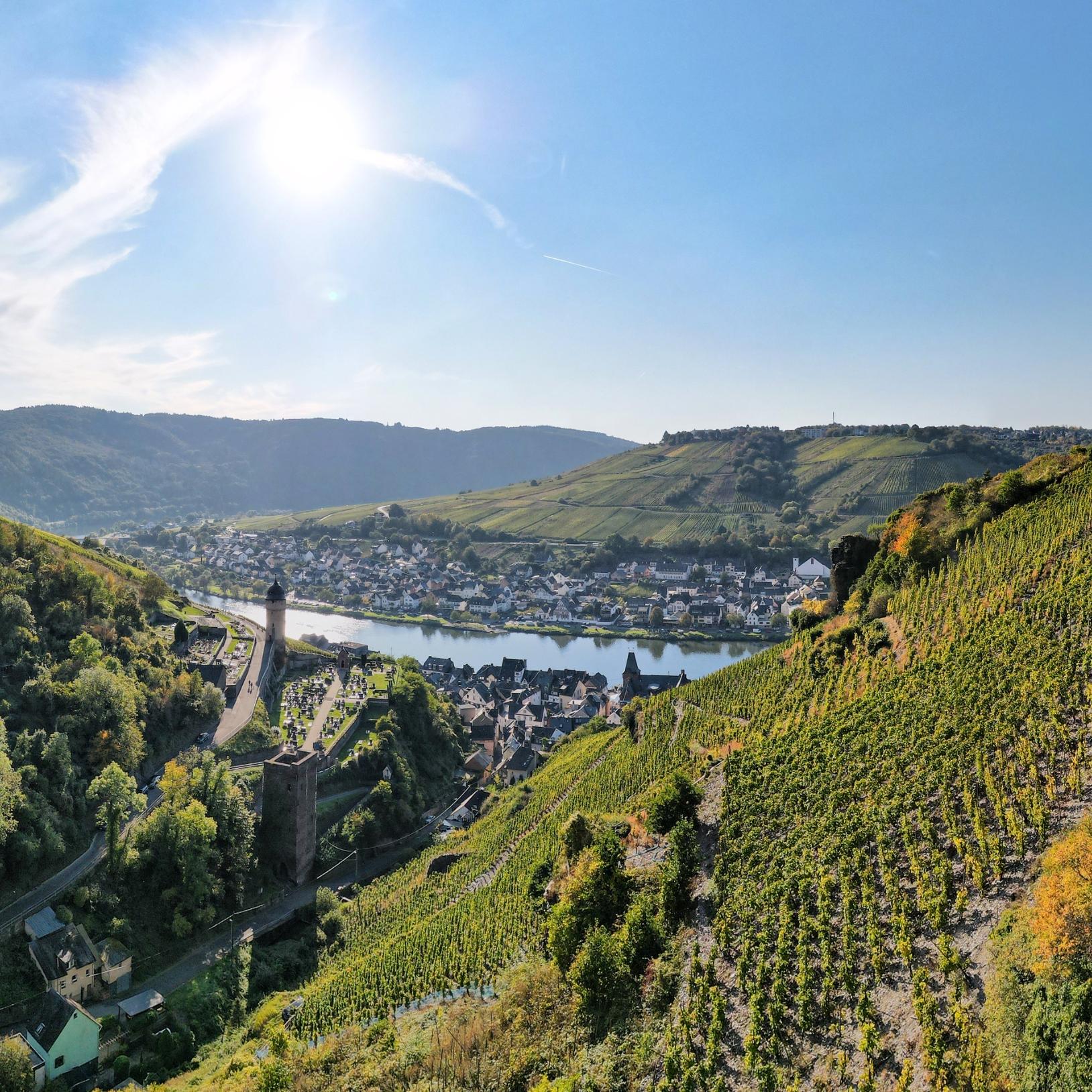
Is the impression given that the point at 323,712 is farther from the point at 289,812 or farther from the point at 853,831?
the point at 853,831

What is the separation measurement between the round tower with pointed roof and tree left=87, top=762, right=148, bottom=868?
72.7 feet

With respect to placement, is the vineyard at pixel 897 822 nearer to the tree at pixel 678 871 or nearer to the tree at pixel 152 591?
the tree at pixel 678 871

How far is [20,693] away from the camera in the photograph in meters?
→ 33.2

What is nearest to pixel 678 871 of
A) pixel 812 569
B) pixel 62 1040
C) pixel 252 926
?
pixel 62 1040

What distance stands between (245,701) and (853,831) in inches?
1450

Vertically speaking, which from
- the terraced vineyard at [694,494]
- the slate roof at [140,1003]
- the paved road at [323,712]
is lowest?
the slate roof at [140,1003]

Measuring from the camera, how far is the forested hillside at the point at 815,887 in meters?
12.2

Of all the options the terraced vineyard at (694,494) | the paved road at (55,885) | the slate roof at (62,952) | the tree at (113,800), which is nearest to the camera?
the slate roof at (62,952)

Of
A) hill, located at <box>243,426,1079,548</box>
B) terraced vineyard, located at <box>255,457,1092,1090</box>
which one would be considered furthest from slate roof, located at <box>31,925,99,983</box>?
hill, located at <box>243,426,1079,548</box>

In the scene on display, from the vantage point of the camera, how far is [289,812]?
108 ft

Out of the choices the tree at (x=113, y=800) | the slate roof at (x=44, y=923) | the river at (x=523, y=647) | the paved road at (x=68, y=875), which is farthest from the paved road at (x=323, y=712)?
the river at (x=523, y=647)

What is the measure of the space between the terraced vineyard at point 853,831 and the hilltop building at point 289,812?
12.6 ft

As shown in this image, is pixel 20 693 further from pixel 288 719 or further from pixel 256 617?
pixel 256 617

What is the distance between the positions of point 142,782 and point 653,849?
2564cm
